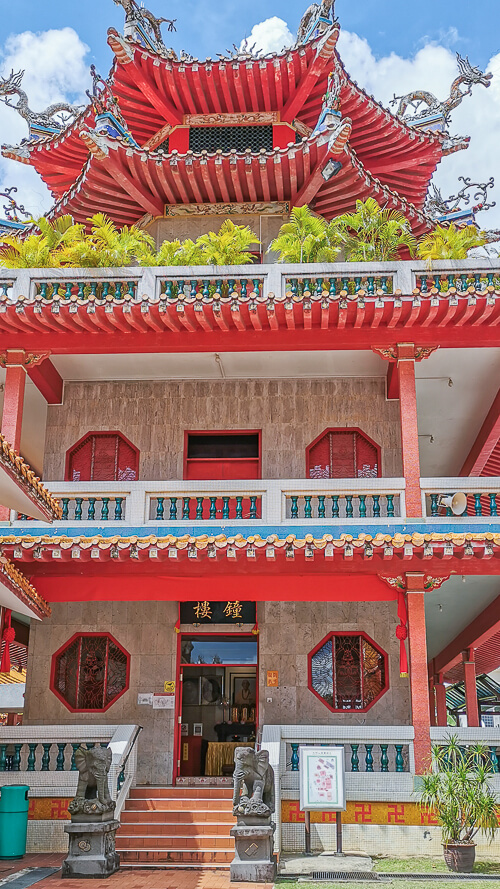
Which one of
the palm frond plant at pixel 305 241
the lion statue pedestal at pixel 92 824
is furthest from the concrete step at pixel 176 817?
the palm frond plant at pixel 305 241

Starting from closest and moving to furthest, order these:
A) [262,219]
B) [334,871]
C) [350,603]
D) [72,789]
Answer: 1. [334,871]
2. [72,789]
3. [350,603]
4. [262,219]

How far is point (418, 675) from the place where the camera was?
1241cm

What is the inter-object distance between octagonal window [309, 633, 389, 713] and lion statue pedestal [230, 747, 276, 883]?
3.95m

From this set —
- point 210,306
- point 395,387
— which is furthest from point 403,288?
point 210,306

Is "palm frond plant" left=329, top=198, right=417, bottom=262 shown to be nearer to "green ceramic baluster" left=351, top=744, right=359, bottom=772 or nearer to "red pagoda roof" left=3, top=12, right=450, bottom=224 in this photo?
"red pagoda roof" left=3, top=12, right=450, bottom=224

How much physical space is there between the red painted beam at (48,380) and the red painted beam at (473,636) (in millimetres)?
9706

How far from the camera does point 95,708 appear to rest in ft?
47.5

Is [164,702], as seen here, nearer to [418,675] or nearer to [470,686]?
[418,675]

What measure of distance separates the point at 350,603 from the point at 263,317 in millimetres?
4979

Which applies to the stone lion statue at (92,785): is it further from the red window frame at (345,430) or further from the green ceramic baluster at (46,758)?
the red window frame at (345,430)

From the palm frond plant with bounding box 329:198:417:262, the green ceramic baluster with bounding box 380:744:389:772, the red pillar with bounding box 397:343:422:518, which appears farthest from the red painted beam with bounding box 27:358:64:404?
the green ceramic baluster with bounding box 380:744:389:772

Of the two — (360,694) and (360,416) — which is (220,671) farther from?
(360,416)

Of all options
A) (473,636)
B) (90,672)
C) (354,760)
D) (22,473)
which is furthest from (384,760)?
(473,636)

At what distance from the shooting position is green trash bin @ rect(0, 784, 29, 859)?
11203 millimetres
